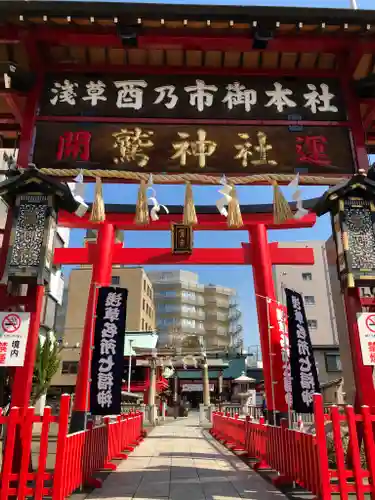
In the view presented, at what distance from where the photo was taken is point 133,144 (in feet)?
20.1

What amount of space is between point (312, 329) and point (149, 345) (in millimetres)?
15605

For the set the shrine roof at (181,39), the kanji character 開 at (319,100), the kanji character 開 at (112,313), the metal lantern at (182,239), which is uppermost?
the shrine roof at (181,39)

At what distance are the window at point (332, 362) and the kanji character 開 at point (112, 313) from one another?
86.4 ft

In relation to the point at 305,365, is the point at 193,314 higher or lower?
higher

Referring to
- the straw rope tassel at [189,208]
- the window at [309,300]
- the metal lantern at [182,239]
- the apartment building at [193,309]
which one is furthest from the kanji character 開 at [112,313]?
the apartment building at [193,309]

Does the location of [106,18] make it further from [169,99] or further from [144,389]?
[144,389]

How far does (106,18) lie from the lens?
566 centimetres

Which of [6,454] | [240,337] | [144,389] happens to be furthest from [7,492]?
[240,337]

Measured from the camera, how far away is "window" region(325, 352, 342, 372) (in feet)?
100

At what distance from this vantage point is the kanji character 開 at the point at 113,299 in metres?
8.71

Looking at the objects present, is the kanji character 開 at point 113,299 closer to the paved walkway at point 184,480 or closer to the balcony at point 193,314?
the paved walkway at point 184,480

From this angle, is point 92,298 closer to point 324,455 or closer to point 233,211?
point 233,211

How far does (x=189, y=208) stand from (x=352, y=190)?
233cm

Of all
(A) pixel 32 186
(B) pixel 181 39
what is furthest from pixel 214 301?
(A) pixel 32 186
